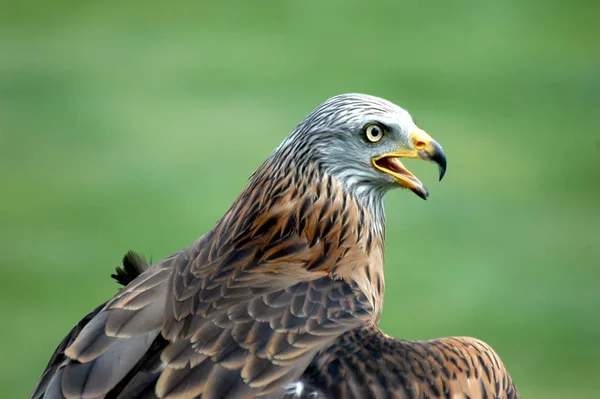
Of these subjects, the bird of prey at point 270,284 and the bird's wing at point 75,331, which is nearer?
the bird of prey at point 270,284

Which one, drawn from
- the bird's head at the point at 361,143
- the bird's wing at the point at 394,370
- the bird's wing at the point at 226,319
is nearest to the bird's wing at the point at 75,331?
the bird's wing at the point at 226,319

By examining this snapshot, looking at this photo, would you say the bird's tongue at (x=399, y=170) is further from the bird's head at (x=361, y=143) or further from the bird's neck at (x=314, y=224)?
the bird's neck at (x=314, y=224)

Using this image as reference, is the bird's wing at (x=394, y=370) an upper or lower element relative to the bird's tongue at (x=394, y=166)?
lower

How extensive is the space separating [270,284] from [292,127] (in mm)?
8591

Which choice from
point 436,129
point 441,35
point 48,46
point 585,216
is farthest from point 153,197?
point 441,35

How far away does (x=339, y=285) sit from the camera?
13.6ft

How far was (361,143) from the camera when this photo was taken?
437 centimetres

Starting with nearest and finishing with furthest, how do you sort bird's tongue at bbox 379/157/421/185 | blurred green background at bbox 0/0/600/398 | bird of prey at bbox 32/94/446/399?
bird of prey at bbox 32/94/446/399 → bird's tongue at bbox 379/157/421/185 → blurred green background at bbox 0/0/600/398

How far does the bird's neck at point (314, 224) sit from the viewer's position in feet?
14.1

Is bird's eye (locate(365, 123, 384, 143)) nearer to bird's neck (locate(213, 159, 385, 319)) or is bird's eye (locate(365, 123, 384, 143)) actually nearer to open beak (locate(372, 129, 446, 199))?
open beak (locate(372, 129, 446, 199))

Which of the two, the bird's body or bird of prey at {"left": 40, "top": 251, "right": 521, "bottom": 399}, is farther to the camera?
the bird's body

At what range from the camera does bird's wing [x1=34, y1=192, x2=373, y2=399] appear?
369cm

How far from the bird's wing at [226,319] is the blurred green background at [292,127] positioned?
405 cm

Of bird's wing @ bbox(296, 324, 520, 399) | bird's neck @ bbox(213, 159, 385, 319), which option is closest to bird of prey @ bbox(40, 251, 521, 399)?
bird's wing @ bbox(296, 324, 520, 399)
